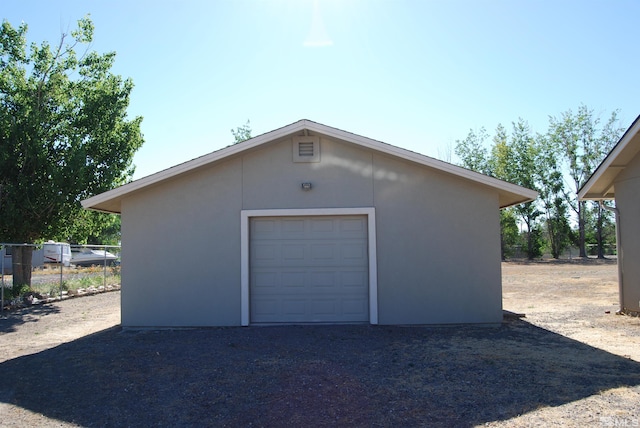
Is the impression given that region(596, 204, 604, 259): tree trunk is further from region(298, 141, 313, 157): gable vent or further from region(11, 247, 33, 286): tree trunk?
region(11, 247, 33, 286): tree trunk

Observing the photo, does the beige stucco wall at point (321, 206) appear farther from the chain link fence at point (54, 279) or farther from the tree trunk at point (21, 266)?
the tree trunk at point (21, 266)

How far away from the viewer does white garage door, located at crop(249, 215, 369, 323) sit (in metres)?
10.3

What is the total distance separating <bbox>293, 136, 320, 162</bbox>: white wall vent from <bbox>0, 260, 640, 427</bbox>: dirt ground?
333cm

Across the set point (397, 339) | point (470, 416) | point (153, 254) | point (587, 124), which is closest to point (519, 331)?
point (397, 339)

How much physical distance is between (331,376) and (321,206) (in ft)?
14.5

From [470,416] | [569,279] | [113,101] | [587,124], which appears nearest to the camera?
[470,416]

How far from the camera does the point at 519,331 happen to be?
9453mm

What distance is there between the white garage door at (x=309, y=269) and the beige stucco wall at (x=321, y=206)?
354mm

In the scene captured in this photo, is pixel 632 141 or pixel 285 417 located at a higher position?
pixel 632 141

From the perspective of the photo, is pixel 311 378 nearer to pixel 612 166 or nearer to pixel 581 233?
pixel 612 166

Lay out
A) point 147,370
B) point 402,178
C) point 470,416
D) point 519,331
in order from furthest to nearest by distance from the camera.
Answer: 1. point 402,178
2. point 519,331
3. point 147,370
4. point 470,416

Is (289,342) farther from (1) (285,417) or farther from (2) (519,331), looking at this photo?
(2) (519,331)

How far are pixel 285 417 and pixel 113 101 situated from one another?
14439 mm

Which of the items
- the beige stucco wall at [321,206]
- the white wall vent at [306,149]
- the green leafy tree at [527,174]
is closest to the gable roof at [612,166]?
the beige stucco wall at [321,206]
